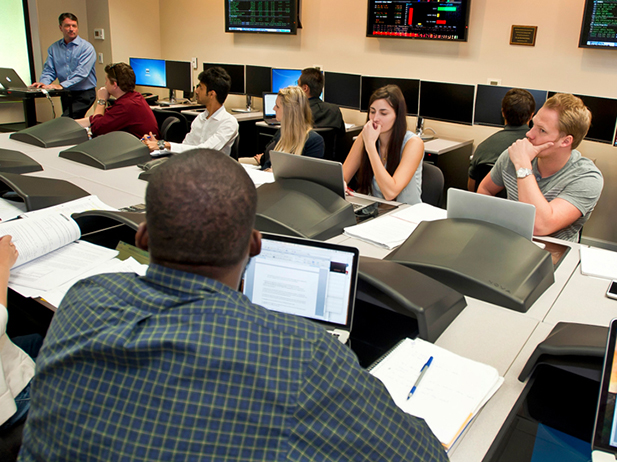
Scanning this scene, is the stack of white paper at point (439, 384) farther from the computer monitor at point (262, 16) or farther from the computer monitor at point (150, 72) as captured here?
the computer monitor at point (150, 72)

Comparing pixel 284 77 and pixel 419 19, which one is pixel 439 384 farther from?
pixel 284 77

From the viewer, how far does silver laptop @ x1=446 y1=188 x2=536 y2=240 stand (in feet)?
5.34

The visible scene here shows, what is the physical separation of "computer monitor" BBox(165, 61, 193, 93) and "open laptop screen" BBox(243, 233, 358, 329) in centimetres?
541

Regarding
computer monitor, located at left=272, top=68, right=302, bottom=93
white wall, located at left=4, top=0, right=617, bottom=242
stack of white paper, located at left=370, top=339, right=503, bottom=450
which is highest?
white wall, located at left=4, top=0, right=617, bottom=242

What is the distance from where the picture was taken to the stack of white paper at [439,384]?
1006 millimetres

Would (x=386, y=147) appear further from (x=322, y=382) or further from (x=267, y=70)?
(x=267, y=70)

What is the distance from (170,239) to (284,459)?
305 millimetres

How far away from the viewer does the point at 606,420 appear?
93 cm

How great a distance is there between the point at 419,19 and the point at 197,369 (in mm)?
4691

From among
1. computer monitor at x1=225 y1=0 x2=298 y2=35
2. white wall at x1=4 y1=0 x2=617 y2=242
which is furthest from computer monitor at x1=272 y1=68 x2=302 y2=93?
computer monitor at x1=225 y1=0 x2=298 y2=35

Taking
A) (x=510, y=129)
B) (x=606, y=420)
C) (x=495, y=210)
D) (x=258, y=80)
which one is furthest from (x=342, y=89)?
(x=606, y=420)

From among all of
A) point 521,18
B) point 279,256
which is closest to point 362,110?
point 521,18

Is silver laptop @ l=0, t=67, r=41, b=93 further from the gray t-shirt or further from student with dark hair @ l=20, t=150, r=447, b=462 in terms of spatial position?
student with dark hair @ l=20, t=150, r=447, b=462

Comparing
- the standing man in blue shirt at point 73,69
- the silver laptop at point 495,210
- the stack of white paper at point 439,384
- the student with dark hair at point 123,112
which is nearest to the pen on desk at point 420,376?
the stack of white paper at point 439,384
